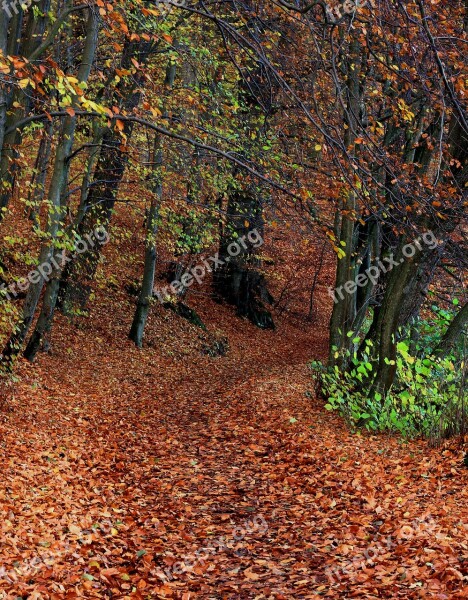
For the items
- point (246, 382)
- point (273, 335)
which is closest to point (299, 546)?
point (246, 382)

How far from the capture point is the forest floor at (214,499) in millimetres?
4859

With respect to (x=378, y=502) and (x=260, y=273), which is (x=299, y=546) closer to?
(x=378, y=502)

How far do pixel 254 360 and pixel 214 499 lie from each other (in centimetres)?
1169

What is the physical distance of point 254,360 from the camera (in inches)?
736

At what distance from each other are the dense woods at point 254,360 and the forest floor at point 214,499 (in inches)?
1.3

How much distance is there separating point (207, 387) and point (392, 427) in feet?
19.9

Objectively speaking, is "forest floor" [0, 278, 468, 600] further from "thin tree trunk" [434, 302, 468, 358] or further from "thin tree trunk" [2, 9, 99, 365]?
"thin tree trunk" [434, 302, 468, 358]

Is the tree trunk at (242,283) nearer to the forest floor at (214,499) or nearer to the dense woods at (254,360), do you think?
the dense woods at (254,360)

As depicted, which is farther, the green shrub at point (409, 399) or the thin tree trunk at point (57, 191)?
the thin tree trunk at point (57, 191)

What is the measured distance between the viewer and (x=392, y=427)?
871 cm

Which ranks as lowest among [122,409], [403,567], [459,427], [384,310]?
[122,409]

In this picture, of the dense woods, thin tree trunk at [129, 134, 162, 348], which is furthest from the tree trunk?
thin tree trunk at [129, 134, 162, 348]

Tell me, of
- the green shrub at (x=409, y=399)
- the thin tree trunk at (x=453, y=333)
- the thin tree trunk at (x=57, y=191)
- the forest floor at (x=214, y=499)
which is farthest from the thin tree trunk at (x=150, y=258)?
A: the thin tree trunk at (x=453, y=333)

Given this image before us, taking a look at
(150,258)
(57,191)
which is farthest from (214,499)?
(150,258)
